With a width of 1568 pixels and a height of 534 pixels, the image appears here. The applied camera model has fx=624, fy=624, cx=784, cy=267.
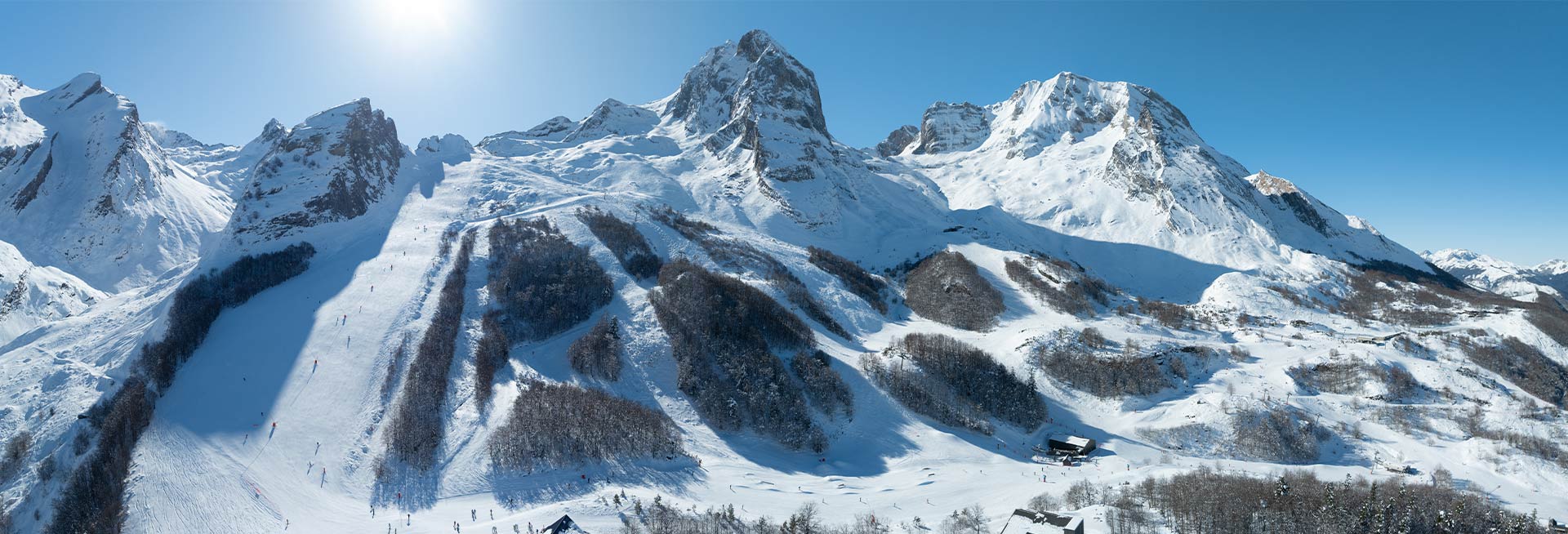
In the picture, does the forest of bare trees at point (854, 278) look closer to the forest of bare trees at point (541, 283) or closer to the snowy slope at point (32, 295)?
the forest of bare trees at point (541, 283)

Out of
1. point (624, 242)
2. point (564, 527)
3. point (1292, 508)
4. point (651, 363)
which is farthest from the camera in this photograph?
point (624, 242)

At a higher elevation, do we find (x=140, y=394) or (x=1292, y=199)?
(x=1292, y=199)

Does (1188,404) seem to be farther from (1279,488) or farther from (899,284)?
(899,284)

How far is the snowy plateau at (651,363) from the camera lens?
5253cm

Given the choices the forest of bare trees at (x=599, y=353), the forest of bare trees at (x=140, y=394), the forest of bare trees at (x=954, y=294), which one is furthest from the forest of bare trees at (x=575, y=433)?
the forest of bare trees at (x=954, y=294)

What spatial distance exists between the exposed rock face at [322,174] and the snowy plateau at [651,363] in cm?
78

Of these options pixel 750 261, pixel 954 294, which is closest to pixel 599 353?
pixel 750 261

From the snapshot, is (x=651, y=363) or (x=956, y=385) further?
(x=956, y=385)

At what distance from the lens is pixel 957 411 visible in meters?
74.9

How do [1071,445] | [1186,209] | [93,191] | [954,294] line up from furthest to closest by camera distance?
[1186,209] → [93,191] → [954,294] → [1071,445]

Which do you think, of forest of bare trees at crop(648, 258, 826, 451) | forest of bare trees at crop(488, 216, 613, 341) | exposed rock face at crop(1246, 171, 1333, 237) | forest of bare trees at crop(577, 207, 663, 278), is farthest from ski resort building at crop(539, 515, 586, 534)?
exposed rock face at crop(1246, 171, 1333, 237)

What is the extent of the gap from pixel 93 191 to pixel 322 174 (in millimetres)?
38420

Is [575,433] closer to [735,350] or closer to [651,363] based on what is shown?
[651,363]

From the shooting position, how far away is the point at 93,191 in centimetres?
11994
